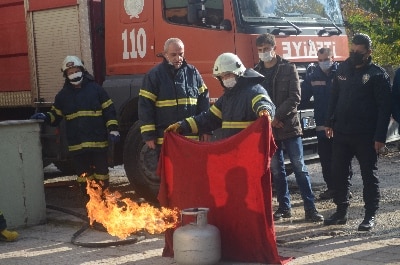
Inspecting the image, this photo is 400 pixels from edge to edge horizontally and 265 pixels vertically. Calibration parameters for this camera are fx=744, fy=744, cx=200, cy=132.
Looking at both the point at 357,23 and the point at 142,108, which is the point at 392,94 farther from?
the point at 357,23

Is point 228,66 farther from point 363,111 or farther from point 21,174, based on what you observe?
point 21,174

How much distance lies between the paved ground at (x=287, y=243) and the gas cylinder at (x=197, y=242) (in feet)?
1.19

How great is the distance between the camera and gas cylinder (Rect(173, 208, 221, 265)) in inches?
232

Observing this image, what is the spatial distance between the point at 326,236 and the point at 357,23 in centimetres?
853

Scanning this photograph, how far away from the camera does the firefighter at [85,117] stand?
8562 mm

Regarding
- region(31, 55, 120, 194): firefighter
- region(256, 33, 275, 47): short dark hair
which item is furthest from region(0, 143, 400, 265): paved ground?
region(256, 33, 275, 47): short dark hair

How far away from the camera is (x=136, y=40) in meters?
9.33

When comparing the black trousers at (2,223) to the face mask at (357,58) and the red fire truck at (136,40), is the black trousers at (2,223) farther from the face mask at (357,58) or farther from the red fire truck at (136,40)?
the face mask at (357,58)

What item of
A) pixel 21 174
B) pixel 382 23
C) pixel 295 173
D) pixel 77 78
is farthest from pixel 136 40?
pixel 382 23

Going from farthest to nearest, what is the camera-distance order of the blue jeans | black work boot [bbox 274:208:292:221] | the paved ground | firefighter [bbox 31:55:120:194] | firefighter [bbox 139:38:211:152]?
1. firefighter [bbox 31:55:120:194]
2. black work boot [bbox 274:208:292:221]
3. the blue jeans
4. firefighter [bbox 139:38:211:152]
5. the paved ground

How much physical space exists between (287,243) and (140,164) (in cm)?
299

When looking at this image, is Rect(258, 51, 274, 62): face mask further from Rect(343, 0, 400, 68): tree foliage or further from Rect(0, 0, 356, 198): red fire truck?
Rect(343, 0, 400, 68): tree foliage

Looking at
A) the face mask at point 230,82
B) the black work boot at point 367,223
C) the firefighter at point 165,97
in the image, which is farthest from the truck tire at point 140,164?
the black work boot at point 367,223

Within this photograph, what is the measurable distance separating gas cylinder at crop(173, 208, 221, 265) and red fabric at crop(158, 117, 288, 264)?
0.27 meters
